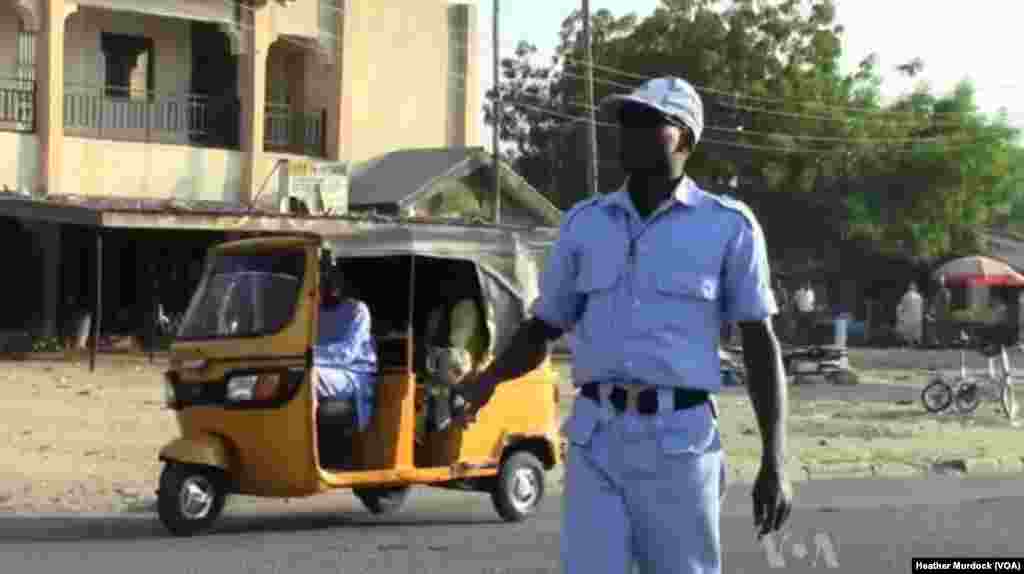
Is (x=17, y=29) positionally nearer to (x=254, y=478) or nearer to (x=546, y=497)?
(x=546, y=497)

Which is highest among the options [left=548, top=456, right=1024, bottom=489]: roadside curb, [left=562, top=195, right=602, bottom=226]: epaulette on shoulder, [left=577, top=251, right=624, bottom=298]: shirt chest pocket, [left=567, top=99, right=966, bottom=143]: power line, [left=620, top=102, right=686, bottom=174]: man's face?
[left=567, top=99, right=966, bottom=143]: power line

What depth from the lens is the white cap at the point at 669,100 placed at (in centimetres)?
513

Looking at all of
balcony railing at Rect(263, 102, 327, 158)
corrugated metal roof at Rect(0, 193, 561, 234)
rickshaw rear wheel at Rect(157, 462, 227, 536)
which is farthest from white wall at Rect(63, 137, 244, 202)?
rickshaw rear wheel at Rect(157, 462, 227, 536)

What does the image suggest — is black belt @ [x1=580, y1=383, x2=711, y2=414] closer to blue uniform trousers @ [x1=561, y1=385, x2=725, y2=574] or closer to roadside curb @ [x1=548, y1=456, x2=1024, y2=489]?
blue uniform trousers @ [x1=561, y1=385, x2=725, y2=574]

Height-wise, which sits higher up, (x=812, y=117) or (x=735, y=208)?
(x=812, y=117)

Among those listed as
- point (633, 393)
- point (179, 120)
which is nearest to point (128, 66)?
point (179, 120)

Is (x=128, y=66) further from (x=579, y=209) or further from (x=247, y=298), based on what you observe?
(x=579, y=209)

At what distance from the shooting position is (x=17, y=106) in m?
29.6

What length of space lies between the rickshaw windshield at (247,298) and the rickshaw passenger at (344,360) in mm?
275

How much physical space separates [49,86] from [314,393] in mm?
19120

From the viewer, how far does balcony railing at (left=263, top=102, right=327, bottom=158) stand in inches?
1314

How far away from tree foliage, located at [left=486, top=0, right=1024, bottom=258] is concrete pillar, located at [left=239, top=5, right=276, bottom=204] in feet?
50.2

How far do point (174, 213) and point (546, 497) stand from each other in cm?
1375

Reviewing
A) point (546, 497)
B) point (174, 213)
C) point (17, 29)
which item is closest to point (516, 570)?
point (546, 497)
